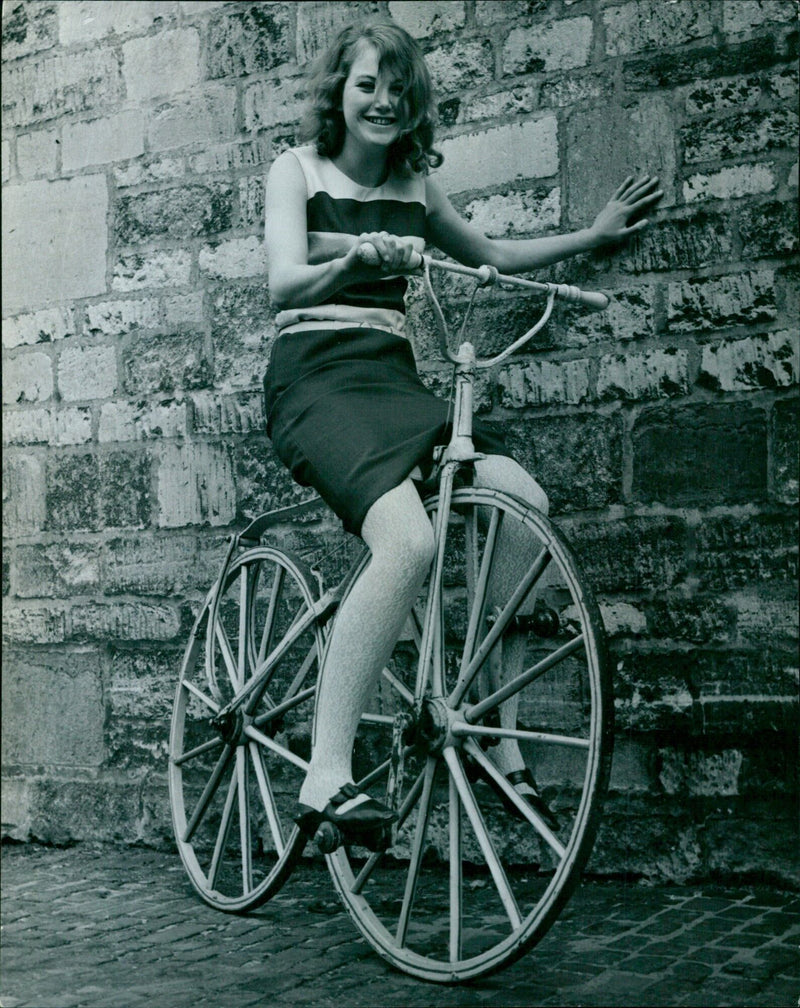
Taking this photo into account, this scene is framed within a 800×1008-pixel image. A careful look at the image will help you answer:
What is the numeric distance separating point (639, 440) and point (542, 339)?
0.44 m

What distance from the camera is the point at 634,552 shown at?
11.4 feet

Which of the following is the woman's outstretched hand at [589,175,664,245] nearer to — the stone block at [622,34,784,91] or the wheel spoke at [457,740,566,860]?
the stone block at [622,34,784,91]

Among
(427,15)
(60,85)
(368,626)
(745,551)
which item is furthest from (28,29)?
(745,551)

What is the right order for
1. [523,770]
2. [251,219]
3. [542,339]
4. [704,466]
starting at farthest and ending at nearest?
[251,219]
[542,339]
[704,466]
[523,770]

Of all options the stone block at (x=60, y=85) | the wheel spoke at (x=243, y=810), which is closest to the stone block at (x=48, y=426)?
the stone block at (x=60, y=85)

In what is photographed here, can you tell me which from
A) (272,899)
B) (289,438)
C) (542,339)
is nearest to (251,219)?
(542,339)

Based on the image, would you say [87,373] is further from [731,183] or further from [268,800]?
[731,183]

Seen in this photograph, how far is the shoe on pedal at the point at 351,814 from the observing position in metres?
2.58

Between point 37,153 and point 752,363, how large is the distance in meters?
2.93

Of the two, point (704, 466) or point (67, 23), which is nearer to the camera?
point (704, 466)

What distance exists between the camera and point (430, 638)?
9.14ft

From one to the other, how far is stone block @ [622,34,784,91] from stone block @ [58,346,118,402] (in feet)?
6.93

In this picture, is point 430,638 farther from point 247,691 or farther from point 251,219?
point 251,219

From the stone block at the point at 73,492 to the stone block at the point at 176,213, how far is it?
840 mm
